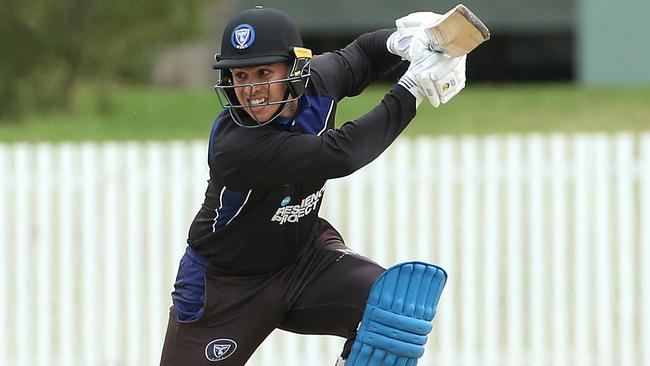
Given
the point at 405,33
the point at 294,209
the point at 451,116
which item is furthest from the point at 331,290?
the point at 451,116

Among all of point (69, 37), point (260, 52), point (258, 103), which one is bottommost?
point (258, 103)

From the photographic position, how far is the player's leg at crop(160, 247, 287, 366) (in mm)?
4539

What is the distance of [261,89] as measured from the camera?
13.6ft

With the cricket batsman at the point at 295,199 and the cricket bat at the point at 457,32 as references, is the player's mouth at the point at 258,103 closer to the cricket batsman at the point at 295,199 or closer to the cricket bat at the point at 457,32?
the cricket batsman at the point at 295,199

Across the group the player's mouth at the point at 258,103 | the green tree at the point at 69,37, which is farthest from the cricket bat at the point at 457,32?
the green tree at the point at 69,37

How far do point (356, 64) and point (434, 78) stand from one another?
0.64 metres

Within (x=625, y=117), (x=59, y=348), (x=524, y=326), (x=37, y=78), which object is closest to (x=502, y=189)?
(x=524, y=326)

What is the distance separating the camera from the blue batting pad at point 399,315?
14.3ft

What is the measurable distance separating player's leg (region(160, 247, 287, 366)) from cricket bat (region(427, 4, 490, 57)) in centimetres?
99

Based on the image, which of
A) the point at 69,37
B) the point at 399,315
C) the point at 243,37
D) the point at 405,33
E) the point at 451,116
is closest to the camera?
the point at 243,37

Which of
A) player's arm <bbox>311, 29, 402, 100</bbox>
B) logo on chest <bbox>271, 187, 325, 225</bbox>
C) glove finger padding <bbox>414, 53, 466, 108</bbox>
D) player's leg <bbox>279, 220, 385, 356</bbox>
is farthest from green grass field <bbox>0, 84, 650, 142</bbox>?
glove finger padding <bbox>414, 53, 466, 108</bbox>

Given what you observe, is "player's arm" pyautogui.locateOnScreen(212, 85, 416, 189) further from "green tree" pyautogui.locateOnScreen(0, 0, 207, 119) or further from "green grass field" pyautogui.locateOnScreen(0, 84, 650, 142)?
"green tree" pyautogui.locateOnScreen(0, 0, 207, 119)

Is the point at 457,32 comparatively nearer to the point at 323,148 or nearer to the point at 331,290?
the point at 323,148

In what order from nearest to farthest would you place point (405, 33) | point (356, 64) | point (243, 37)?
point (243, 37), point (405, 33), point (356, 64)
